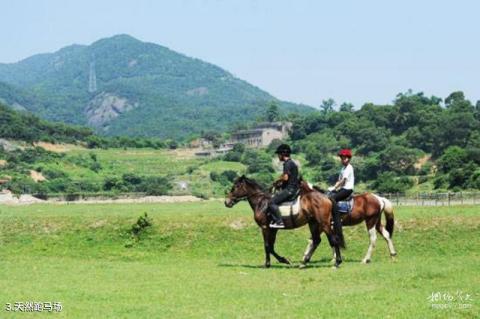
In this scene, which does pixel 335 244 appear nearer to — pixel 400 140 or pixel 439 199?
pixel 439 199

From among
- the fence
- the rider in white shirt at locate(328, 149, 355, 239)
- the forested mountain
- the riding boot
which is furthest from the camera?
the forested mountain

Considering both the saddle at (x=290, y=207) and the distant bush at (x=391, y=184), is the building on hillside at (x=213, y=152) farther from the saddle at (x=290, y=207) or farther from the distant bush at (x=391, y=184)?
the saddle at (x=290, y=207)

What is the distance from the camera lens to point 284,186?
2108 cm

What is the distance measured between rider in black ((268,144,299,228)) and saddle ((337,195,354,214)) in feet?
4.98

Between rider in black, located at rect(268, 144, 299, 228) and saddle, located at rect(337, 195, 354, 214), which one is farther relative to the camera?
saddle, located at rect(337, 195, 354, 214)

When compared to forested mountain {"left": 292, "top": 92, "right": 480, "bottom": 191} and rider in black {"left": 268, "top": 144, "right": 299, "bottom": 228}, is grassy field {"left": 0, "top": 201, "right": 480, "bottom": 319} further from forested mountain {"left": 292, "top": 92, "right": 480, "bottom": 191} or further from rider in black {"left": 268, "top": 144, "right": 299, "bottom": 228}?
forested mountain {"left": 292, "top": 92, "right": 480, "bottom": 191}

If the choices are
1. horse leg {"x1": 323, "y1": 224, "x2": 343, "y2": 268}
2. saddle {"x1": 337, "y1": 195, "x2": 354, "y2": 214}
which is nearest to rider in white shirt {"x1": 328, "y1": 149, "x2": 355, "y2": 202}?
saddle {"x1": 337, "y1": 195, "x2": 354, "y2": 214}

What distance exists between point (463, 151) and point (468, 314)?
336 feet

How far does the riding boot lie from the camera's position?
68.9ft

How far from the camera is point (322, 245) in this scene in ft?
84.4

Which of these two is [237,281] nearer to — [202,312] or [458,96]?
[202,312]

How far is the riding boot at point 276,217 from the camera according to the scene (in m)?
21.0

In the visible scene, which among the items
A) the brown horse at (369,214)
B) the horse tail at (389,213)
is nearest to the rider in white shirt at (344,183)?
the brown horse at (369,214)

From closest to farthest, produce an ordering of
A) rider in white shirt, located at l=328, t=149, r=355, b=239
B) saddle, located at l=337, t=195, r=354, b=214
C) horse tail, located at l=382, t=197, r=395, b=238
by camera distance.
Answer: rider in white shirt, located at l=328, t=149, r=355, b=239
saddle, located at l=337, t=195, r=354, b=214
horse tail, located at l=382, t=197, r=395, b=238
